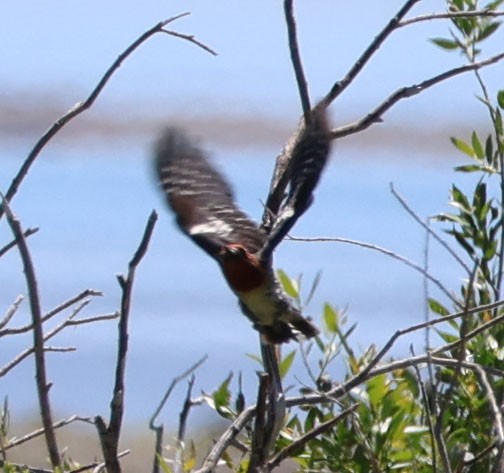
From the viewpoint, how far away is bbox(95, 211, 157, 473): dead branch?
118 centimetres

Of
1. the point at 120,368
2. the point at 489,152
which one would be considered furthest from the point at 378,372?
the point at 489,152

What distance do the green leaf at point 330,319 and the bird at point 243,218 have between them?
0.08 metres

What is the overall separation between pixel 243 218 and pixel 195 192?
0.09 m

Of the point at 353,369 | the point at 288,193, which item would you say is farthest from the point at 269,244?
the point at 353,369

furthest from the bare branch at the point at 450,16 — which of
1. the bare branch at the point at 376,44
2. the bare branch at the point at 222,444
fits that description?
the bare branch at the point at 222,444

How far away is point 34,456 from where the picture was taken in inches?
165

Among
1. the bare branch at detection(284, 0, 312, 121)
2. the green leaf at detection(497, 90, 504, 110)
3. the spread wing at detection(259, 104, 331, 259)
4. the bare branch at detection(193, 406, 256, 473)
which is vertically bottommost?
the bare branch at detection(193, 406, 256, 473)

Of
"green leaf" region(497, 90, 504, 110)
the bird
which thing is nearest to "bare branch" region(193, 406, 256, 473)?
the bird

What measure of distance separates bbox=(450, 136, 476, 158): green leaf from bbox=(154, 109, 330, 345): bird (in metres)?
0.27

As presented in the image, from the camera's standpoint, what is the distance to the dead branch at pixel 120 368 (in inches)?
46.4

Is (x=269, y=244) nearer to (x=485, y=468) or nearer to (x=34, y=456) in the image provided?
(x=485, y=468)

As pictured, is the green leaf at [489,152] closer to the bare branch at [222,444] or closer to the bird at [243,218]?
the bird at [243,218]

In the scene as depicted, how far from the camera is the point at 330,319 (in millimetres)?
1605

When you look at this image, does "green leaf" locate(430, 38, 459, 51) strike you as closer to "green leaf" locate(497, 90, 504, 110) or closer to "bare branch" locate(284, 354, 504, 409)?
"green leaf" locate(497, 90, 504, 110)
